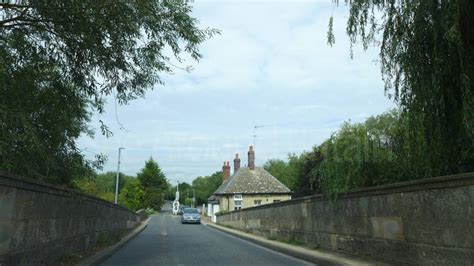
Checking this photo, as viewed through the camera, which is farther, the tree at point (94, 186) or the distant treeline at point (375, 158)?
A: the tree at point (94, 186)

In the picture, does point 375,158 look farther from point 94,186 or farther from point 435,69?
point 94,186

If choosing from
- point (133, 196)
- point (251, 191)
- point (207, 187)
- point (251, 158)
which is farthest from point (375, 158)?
point (207, 187)

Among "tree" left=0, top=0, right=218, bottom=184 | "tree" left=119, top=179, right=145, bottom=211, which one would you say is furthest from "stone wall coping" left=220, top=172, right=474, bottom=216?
"tree" left=119, top=179, right=145, bottom=211

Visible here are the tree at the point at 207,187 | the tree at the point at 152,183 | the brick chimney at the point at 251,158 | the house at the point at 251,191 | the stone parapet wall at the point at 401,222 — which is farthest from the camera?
the tree at the point at 207,187

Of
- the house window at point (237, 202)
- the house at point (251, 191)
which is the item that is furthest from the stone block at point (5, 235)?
the house window at point (237, 202)

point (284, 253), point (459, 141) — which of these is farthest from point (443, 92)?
point (284, 253)

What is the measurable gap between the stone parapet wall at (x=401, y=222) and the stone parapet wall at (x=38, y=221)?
725 cm

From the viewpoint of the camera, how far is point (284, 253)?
15430mm

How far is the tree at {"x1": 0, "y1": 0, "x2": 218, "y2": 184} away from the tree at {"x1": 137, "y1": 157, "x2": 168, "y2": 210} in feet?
272

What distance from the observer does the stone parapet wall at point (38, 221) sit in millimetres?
7062

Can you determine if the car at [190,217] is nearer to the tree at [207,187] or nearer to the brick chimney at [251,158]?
the brick chimney at [251,158]

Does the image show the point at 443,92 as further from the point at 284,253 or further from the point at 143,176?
the point at 143,176

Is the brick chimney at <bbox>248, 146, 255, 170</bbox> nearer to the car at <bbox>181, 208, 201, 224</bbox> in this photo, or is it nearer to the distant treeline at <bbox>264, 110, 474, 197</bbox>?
the car at <bbox>181, 208, 201, 224</bbox>

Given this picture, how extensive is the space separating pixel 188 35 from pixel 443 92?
5.14m
